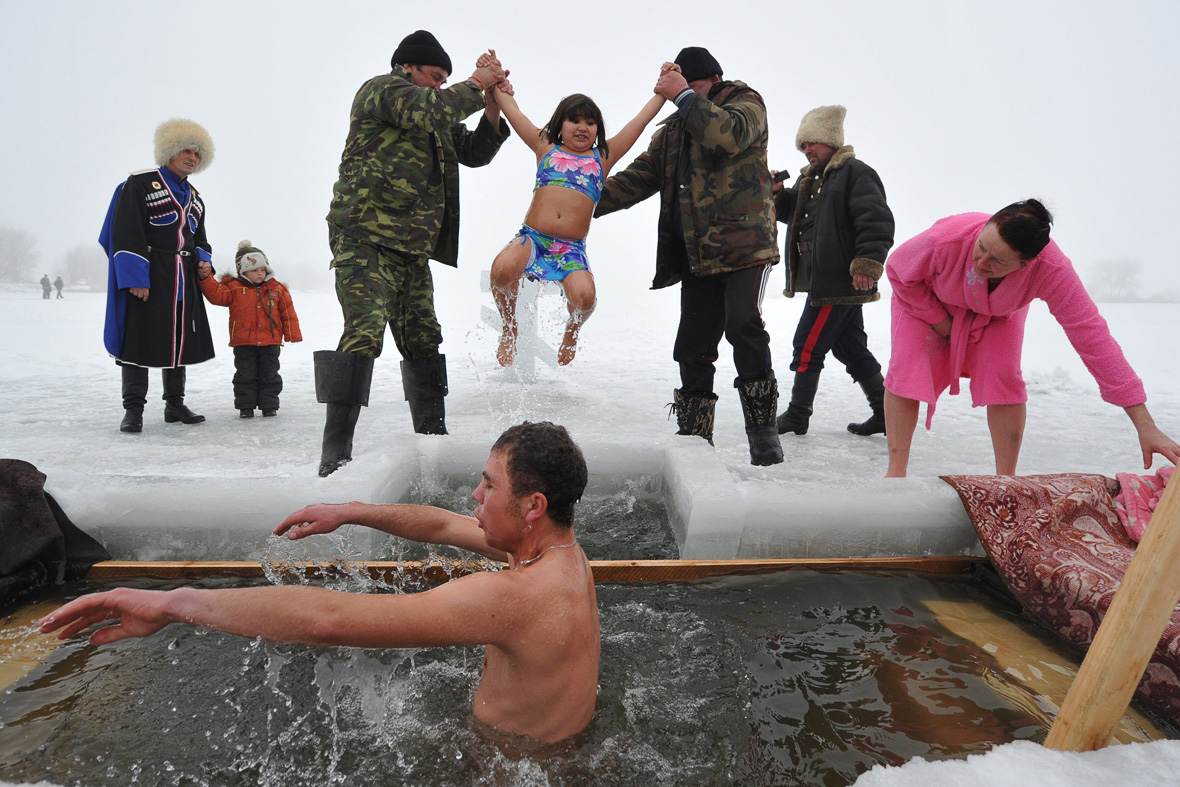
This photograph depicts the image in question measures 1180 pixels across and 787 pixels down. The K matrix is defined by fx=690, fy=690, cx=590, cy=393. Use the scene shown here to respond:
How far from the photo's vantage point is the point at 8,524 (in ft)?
6.90

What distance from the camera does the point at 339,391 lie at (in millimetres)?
3041

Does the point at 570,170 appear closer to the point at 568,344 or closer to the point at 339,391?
the point at 568,344

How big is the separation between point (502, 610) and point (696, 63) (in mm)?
3134

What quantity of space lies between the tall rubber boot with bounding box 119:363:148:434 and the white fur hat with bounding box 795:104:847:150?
4.44m

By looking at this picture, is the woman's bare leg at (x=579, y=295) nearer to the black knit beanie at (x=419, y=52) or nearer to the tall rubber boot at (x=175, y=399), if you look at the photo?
the black knit beanie at (x=419, y=52)

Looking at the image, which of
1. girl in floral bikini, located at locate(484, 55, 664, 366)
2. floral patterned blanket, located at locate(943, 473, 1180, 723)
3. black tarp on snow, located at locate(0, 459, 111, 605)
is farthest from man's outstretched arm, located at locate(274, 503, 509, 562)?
girl in floral bikini, located at locate(484, 55, 664, 366)

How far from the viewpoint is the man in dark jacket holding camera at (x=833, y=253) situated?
3850 mm

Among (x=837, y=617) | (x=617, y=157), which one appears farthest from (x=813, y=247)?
(x=837, y=617)

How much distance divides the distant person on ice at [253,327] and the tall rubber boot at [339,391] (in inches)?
80.7

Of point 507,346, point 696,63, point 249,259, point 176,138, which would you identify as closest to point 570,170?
point 696,63

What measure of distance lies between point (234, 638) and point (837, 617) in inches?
70.3

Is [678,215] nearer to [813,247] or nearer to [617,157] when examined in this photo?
[617,157]

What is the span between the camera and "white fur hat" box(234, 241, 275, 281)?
507cm

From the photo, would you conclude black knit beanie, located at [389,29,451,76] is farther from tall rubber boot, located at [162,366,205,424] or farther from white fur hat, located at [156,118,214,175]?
tall rubber boot, located at [162,366,205,424]
